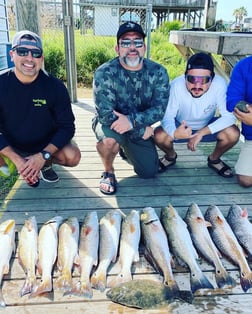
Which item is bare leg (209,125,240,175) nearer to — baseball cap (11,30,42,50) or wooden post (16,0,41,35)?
baseball cap (11,30,42,50)

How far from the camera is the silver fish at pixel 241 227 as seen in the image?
96.0 inches

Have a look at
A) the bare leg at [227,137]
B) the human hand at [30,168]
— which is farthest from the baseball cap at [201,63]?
the human hand at [30,168]

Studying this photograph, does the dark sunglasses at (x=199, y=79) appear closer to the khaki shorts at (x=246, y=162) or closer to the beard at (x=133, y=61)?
the beard at (x=133, y=61)

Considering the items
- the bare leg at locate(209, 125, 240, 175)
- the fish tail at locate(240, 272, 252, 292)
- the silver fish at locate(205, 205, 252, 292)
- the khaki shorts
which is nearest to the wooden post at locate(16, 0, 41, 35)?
the bare leg at locate(209, 125, 240, 175)

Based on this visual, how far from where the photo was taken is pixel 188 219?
2.63 metres

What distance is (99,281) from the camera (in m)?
2.11

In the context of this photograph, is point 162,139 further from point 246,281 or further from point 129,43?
point 246,281

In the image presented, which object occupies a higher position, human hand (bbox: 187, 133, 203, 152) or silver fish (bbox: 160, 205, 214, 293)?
human hand (bbox: 187, 133, 203, 152)

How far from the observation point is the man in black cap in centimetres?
311

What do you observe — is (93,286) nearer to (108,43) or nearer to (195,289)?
(195,289)

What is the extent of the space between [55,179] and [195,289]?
6.30ft

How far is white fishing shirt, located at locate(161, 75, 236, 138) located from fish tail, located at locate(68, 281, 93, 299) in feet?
5.73

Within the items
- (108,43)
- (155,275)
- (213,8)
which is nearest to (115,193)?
(155,275)

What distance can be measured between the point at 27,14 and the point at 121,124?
8.62 ft
